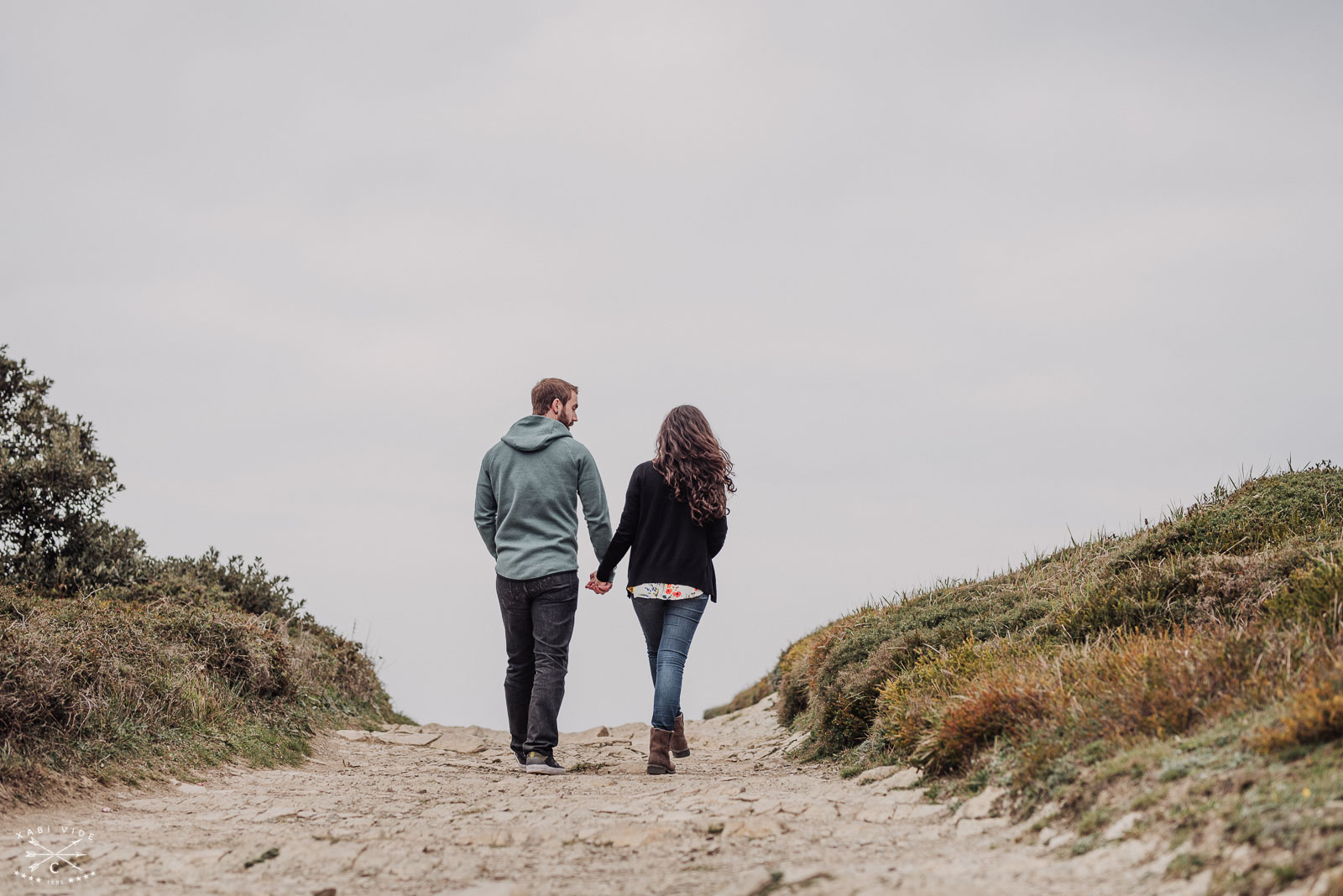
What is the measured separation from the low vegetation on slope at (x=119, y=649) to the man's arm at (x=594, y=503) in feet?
12.4

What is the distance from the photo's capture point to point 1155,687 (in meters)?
5.30

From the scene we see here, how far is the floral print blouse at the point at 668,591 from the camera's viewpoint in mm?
7742

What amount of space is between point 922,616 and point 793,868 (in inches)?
201

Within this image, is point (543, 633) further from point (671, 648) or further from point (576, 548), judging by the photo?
point (671, 648)

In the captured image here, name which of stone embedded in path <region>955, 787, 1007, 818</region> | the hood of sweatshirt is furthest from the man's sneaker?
stone embedded in path <region>955, 787, 1007, 818</region>

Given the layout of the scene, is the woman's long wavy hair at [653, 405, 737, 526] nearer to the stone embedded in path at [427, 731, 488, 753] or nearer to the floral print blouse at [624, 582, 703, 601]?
the floral print blouse at [624, 582, 703, 601]

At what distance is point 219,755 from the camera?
8.59m

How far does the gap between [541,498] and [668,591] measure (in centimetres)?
127

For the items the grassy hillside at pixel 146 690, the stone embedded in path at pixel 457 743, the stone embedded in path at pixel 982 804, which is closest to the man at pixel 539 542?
the grassy hillside at pixel 146 690

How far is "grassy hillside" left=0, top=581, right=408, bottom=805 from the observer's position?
23.0 feet

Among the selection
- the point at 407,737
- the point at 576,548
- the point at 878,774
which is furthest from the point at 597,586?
the point at 407,737

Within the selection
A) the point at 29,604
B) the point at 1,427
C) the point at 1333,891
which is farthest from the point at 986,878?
the point at 1,427

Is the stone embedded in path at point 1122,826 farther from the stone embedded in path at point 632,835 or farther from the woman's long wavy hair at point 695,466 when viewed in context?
the woman's long wavy hair at point 695,466
